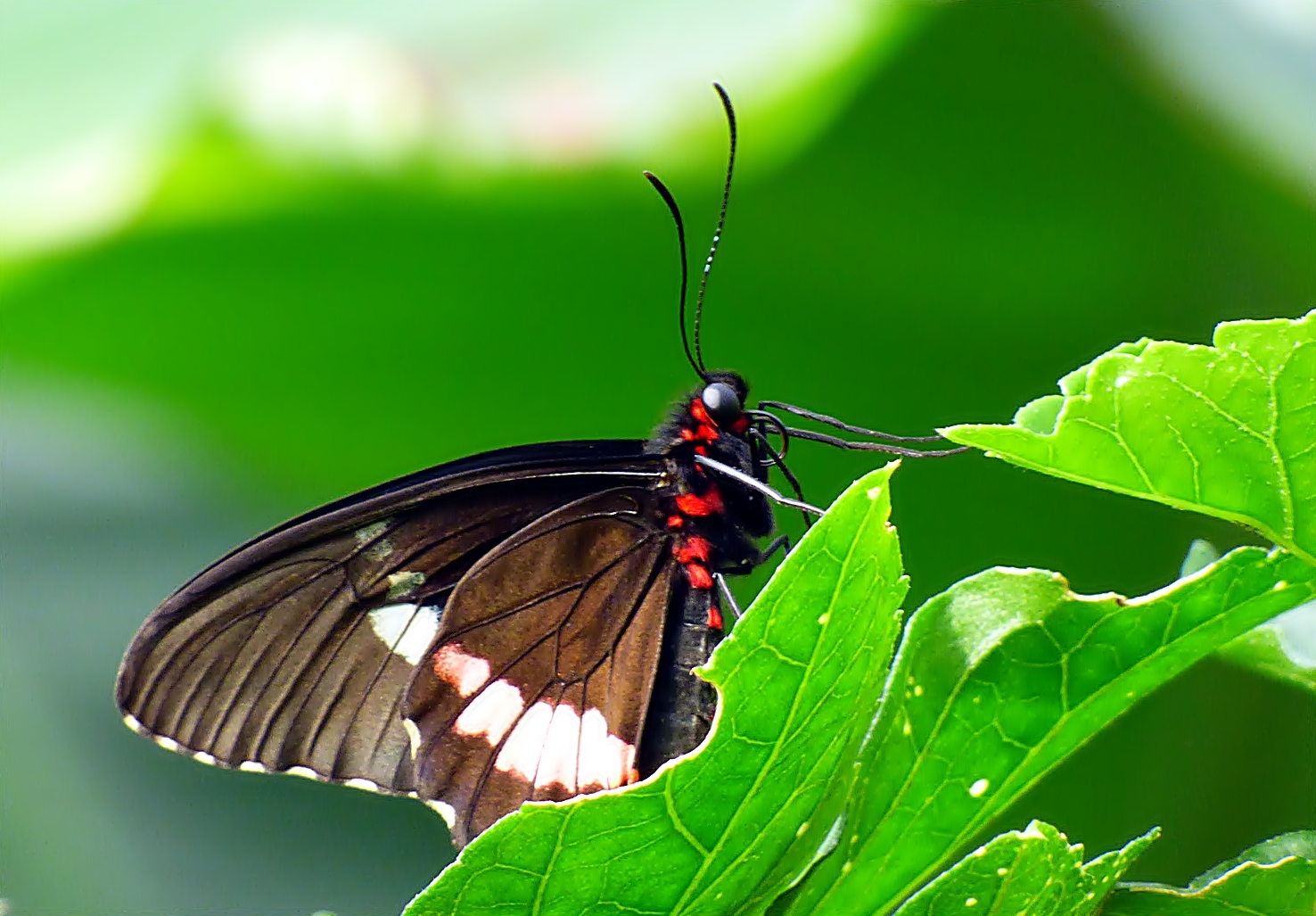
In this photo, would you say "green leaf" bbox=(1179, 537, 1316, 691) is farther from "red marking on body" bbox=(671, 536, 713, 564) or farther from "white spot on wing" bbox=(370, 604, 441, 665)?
"white spot on wing" bbox=(370, 604, 441, 665)

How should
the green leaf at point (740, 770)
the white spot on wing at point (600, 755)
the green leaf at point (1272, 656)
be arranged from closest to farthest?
the green leaf at point (740, 770), the green leaf at point (1272, 656), the white spot on wing at point (600, 755)

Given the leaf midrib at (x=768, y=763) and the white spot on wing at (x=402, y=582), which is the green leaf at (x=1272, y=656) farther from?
the white spot on wing at (x=402, y=582)

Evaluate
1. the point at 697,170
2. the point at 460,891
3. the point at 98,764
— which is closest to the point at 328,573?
the point at 460,891

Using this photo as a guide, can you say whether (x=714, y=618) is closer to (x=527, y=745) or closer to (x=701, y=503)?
(x=701, y=503)

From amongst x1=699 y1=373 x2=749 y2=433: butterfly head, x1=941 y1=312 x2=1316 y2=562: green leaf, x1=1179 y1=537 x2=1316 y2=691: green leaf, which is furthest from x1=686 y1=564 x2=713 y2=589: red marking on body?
x1=941 y1=312 x2=1316 y2=562: green leaf

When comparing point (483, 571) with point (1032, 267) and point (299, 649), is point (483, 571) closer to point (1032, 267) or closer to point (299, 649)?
point (299, 649)

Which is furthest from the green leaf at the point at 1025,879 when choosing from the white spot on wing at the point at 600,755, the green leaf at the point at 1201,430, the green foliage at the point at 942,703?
the white spot on wing at the point at 600,755
